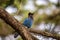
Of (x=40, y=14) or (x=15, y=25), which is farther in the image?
(x=40, y=14)

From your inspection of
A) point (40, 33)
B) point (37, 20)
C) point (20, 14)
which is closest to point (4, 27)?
point (20, 14)

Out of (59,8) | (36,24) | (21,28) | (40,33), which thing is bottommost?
(36,24)

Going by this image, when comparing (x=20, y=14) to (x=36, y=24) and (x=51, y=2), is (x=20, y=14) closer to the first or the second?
(x=36, y=24)

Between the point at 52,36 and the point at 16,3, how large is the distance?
2.85 feet

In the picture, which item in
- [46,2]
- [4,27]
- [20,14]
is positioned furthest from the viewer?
[46,2]

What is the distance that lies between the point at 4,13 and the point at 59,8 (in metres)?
2.64

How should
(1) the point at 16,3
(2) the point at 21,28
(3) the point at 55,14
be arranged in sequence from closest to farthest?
(2) the point at 21,28 → (1) the point at 16,3 → (3) the point at 55,14

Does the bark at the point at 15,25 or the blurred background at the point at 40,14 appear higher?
the bark at the point at 15,25

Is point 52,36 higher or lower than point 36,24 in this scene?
higher

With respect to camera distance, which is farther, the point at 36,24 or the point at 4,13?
the point at 36,24

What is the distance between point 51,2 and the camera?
204 inches

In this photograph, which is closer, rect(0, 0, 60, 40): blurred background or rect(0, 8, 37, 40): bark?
rect(0, 8, 37, 40): bark

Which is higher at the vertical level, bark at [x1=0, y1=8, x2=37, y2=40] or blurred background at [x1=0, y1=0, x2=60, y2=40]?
bark at [x1=0, y1=8, x2=37, y2=40]

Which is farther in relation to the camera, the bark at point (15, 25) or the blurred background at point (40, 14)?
the blurred background at point (40, 14)
